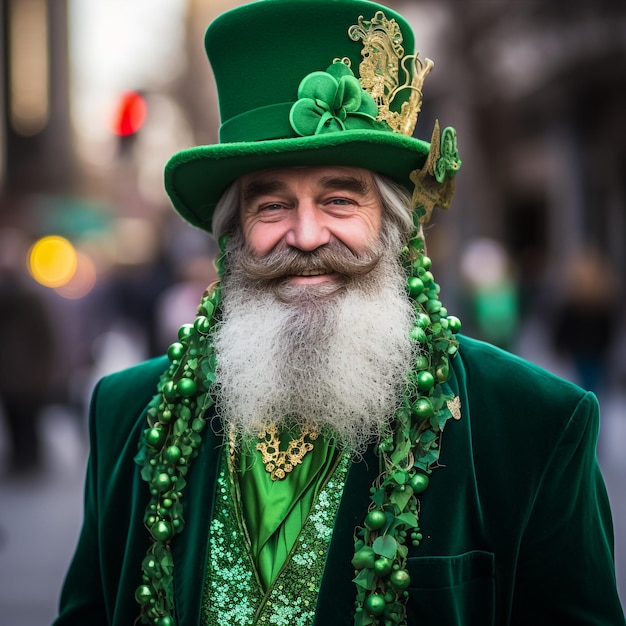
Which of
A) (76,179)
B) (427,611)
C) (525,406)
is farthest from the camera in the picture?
(76,179)

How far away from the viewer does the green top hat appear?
223cm

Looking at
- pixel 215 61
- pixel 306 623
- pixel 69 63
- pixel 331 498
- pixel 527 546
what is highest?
pixel 69 63

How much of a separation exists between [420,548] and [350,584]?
0.19m

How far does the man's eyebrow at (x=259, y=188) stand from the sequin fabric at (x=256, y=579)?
0.74 metres

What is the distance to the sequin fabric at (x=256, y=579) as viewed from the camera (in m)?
2.09

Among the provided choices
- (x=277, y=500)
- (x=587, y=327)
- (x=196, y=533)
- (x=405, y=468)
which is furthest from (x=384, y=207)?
(x=587, y=327)

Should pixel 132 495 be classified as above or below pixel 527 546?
above

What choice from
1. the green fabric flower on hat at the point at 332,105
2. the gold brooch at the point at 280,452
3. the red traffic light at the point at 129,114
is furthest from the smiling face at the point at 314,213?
the red traffic light at the point at 129,114

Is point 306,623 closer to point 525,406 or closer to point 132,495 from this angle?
point 132,495

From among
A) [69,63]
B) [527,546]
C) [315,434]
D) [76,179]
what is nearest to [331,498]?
[315,434]

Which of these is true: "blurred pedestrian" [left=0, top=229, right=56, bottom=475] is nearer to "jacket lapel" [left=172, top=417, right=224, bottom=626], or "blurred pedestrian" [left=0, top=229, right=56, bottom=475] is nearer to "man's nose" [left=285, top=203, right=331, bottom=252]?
"jacket lapel" [left=172, top=417, right=224, bottom=626]

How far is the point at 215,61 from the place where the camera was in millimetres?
2428

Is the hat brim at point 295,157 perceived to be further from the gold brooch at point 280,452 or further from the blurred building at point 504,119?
the blurred building at point 504,119

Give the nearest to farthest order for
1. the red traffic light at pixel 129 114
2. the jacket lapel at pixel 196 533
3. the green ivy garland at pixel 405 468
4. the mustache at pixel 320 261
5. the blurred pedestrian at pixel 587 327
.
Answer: the green ivy garland at pixel 405 468, the jacket lapel at pixel 196 533, the mustache at pixel 320 261, the blurred pedestrian at pixel 587 327, the red traffic light at pixel 129 114
